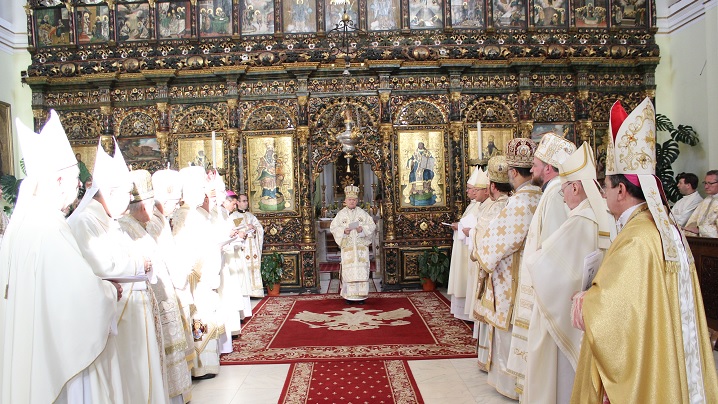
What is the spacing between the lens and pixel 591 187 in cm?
364

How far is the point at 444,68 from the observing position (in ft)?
36.6

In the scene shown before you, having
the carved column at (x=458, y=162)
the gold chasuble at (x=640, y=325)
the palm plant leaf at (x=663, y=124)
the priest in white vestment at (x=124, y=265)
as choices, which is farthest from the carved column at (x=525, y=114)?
the priest in white vestment at (x=124, y=265)

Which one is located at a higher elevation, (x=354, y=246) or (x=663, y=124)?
(x=663, y=124)

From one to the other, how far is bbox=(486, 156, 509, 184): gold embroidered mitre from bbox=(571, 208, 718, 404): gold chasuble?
2.78 m

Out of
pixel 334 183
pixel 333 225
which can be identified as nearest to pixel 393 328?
pixel 333 225

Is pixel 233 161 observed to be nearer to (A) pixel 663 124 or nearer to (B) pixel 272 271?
(B) pixel 272 271

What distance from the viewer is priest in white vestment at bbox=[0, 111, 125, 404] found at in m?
3.13

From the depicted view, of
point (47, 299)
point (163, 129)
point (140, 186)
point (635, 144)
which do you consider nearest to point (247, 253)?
point (163, 129)

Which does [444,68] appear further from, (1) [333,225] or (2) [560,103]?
(1) [333,225]

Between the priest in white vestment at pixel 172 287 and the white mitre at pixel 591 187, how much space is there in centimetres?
337

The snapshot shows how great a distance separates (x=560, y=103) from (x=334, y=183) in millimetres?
8694

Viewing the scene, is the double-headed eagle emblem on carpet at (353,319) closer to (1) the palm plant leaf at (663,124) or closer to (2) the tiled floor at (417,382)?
(2) the tiled floor at (417,382)

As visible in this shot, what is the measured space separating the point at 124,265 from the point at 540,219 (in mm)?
3009

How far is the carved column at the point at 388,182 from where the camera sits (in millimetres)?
11273
